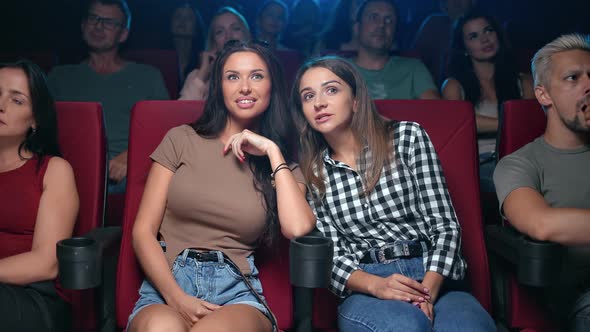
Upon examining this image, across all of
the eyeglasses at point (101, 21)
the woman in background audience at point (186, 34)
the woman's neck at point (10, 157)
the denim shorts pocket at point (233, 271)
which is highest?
the eyeglasses at point (101, 21)

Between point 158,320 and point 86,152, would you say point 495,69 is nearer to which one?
point 86,152

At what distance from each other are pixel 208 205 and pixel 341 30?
6.02ft

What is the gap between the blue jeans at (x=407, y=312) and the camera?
1.36m

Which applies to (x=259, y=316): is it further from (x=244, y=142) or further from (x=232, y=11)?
(x=232, y=11)

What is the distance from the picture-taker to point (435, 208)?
5.16 ft

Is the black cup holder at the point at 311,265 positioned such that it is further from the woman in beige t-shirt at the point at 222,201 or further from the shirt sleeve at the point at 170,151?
the shirt sleeve at the point at 170,151

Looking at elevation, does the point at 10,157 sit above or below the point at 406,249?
above

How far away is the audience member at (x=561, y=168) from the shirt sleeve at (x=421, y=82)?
94cm

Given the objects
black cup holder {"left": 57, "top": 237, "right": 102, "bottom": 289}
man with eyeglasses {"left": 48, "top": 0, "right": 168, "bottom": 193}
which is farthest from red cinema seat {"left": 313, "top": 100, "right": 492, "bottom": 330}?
man with eyeglasses {"left": 48, "top": 0, "right": 168, "bottom": 193}

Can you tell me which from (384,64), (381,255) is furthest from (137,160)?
(384,64)

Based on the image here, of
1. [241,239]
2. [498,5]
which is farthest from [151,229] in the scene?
[498,5]

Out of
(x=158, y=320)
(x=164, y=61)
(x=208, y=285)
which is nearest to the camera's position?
(x=158, y=320)

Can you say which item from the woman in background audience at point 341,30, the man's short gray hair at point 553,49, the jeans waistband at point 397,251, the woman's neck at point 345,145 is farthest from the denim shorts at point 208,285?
the woman in background audience at point 341,30

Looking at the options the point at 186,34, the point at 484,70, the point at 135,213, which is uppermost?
the point at 186,34
